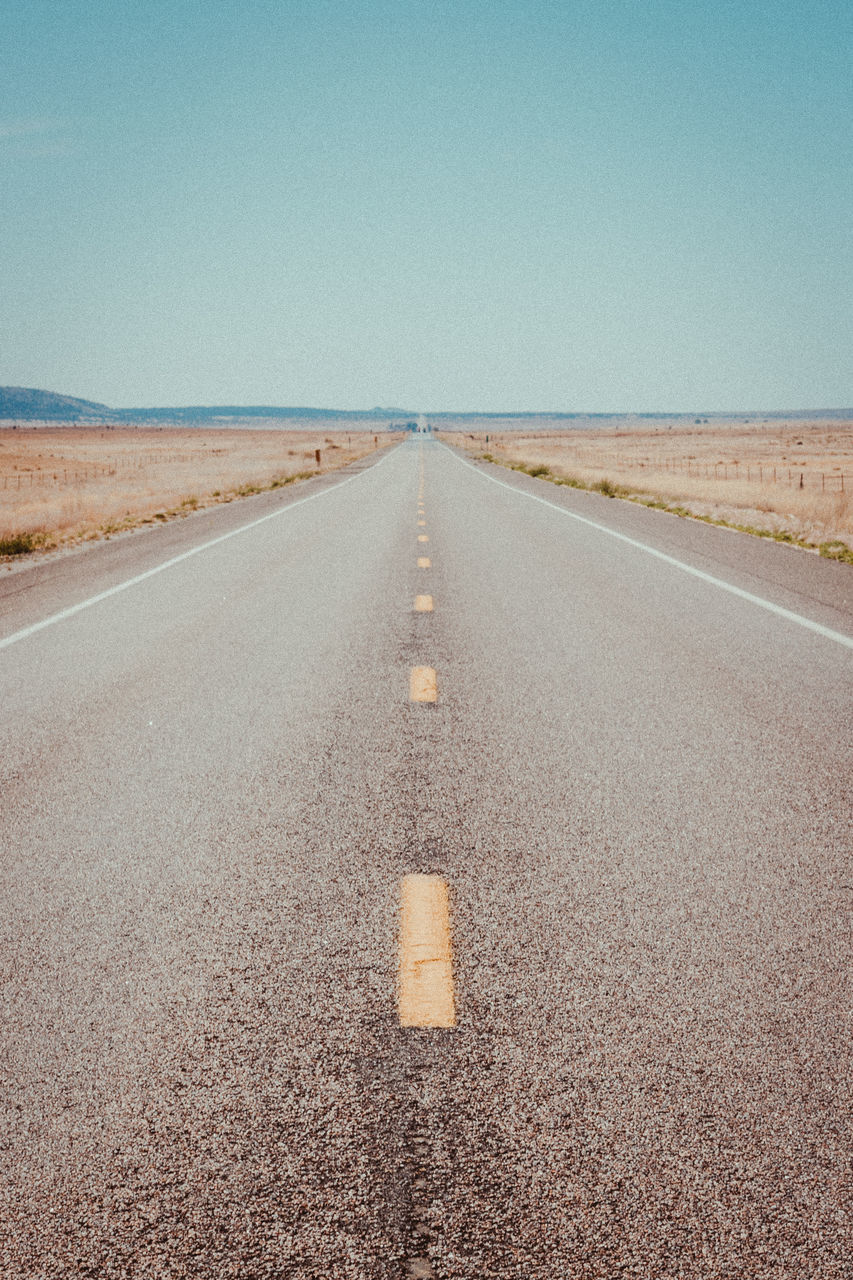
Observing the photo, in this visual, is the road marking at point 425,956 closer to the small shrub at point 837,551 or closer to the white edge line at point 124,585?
the white edge line at point 124,585

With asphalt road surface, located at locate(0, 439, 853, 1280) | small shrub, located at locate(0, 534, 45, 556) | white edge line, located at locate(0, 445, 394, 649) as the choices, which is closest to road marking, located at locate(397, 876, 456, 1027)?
asphalt road surface, located at locate(0, 439, 853, 1280)

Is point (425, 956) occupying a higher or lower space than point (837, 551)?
higher

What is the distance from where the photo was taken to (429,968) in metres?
2.83

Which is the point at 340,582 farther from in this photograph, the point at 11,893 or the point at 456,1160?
the point at 456,1160

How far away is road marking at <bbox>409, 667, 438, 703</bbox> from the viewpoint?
5910 mm

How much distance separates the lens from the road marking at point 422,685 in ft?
19.4

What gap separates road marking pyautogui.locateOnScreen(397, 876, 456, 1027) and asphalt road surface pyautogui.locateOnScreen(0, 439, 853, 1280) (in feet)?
0.07

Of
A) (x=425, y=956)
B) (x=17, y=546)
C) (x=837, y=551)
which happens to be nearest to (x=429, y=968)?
(x=425, y=956)

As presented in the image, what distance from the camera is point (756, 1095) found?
2287mm

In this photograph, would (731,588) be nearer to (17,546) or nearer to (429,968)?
(429,968)

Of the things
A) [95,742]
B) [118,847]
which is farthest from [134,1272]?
[95,742]

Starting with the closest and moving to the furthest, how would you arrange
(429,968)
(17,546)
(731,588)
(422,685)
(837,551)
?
(429,968), (422,685), (731,588), (837,551), (17,546)

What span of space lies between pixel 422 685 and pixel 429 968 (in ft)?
A: 11.5

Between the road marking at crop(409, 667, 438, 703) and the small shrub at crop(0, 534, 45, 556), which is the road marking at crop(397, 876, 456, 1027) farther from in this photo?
the small shrub at crop(0, 534, 45, 556)
